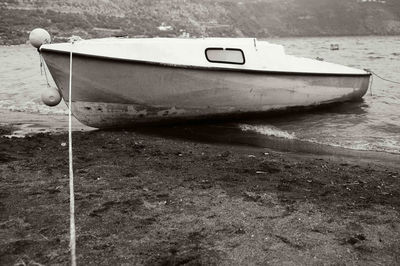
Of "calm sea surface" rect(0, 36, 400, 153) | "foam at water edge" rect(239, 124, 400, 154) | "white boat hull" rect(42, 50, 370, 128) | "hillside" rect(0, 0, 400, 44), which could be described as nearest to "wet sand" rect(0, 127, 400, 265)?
"foam at water edge" rect(239, 124, 400, 154)

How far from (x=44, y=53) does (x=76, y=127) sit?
2.34m

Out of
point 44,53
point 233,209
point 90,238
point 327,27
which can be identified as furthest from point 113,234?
point 327,27

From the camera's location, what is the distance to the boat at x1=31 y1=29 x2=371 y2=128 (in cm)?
811

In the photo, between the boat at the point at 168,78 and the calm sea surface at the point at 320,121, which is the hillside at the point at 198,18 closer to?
the calm sea surface at the point at 320,121

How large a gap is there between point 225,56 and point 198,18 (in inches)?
3412

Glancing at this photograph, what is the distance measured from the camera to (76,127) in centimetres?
983

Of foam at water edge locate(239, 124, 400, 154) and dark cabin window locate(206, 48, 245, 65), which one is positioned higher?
dark cabin window locate(206, 48, 245, 65)

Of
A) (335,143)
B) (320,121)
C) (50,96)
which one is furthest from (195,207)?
(320,121)

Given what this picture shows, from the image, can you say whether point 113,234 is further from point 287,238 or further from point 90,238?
point 287,238

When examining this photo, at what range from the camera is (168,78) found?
862cm

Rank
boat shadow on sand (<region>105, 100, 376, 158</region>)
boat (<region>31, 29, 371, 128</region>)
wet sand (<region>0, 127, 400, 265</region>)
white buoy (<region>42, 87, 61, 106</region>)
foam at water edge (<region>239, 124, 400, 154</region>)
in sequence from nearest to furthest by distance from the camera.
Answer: wet sand (<region>0, 127, 400, 265</region>) → boat (<region>31, 29, 371, 128</region>) → white buoy (<region>42, 87, 61, 106</region>) → foam at water edge (<region>239, 124, 400, 154</region>) → boat shadow on sand (<region>105, 100, 376, 158</region>)

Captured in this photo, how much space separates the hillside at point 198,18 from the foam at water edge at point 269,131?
7517 millimetres

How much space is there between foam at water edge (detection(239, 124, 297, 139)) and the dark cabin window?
5.49ft

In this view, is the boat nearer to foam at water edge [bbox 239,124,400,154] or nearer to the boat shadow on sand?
the boat shadow on sand
